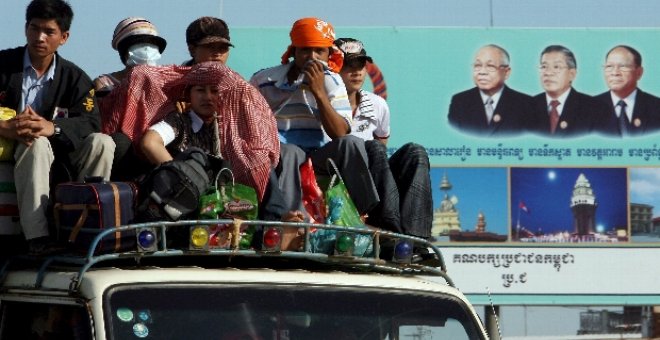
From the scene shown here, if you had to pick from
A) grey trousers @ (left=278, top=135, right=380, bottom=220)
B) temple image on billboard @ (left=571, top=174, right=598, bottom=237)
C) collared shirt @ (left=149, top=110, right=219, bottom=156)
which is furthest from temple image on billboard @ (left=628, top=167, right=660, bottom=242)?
collared shirt @ (left=149, top=110, right=219, bottom=156)

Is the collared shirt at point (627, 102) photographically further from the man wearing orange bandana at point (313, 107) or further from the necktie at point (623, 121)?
the man wearing orange bandana at point (313, 107)

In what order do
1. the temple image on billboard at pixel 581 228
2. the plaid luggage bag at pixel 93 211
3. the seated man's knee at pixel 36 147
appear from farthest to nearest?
1. the temple image on billboard at pixel 581 228
2. the seated man's knee at pixel 36 147
3. the plaid luggage bag at pixel 93 211

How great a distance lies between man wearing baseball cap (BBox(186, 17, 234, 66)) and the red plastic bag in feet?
5.09

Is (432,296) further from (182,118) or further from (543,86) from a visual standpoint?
(543,86)

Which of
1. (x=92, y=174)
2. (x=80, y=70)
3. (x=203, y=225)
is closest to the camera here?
(x=203, y=225)

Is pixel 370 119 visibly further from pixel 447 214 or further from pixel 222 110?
pixel 447 214

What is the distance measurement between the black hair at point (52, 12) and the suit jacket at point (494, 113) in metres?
13.2

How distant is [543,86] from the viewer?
811 inches

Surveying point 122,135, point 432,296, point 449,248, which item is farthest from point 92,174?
point 449,248

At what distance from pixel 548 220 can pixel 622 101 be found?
1648 mm

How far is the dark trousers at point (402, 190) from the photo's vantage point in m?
6.98

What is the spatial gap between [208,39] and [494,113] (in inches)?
491

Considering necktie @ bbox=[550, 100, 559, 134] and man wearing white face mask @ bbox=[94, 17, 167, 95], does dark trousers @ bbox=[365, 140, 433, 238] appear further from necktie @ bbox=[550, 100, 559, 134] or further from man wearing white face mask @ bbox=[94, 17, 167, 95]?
necktie @ bbox=[550, 100, 559, 134]

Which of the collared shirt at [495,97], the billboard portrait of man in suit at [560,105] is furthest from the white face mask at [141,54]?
the billboard portrait of man in suit at [560,105]
